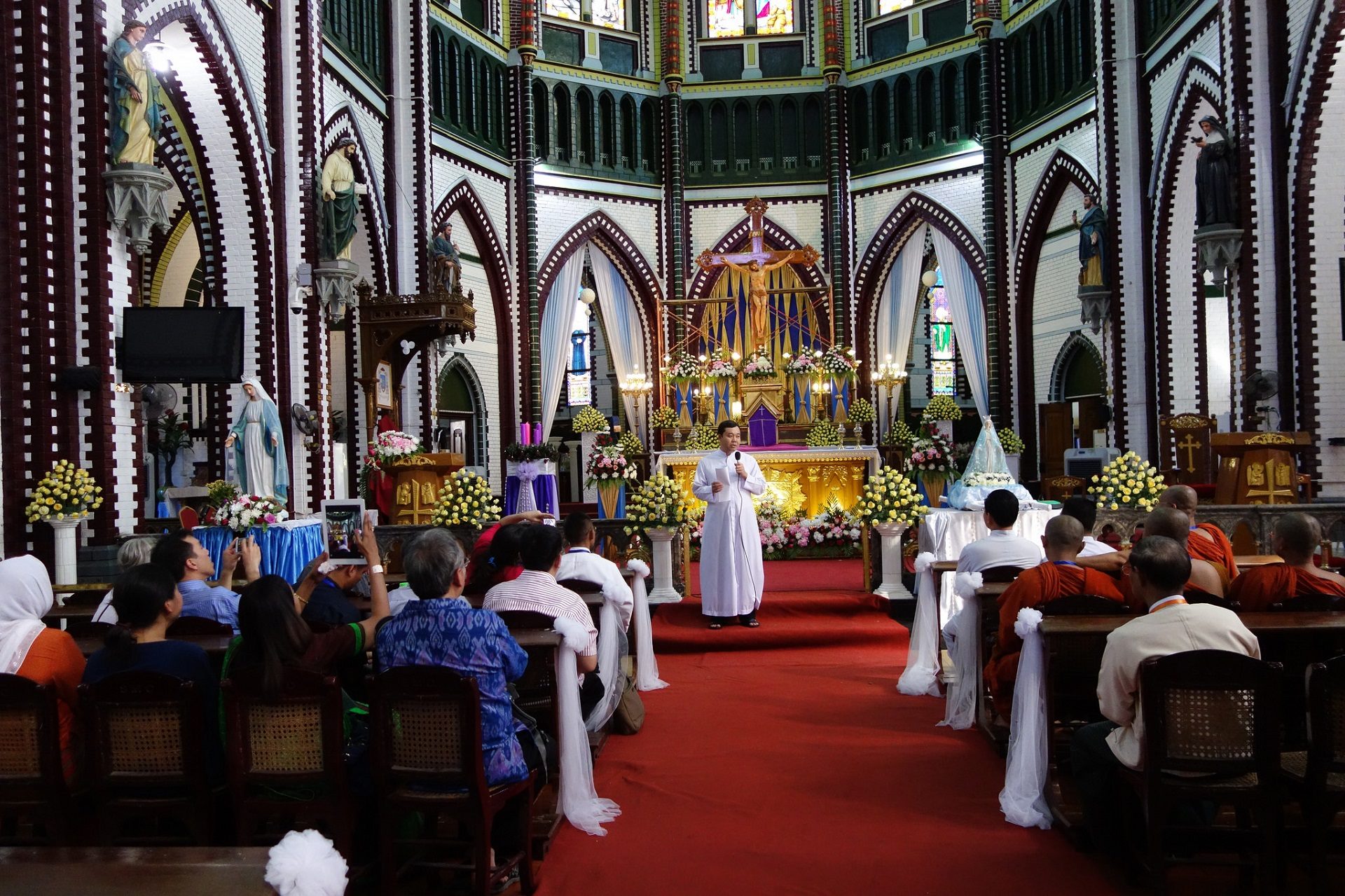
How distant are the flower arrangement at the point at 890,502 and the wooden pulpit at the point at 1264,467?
333 centimetres

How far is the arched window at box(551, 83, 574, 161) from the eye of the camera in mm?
21281

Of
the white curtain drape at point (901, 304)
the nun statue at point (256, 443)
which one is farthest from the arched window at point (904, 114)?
the nun statue at point (256, 443)

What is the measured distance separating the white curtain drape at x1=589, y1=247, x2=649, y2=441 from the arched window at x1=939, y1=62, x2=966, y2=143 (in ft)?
22.2

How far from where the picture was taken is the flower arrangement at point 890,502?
1009 centimetres

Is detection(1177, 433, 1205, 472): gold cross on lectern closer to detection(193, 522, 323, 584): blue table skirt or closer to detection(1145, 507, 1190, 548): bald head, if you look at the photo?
detection(1145, 507, 1190, 548): bald head

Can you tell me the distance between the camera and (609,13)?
2194cm

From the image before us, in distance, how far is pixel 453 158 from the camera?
19.0 m

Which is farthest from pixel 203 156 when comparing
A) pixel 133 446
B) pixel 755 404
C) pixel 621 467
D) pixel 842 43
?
pixel 842 43

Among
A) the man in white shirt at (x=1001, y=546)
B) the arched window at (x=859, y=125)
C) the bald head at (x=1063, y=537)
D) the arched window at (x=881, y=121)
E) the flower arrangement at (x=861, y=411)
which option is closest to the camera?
the bald head at (x=1063, y=537)

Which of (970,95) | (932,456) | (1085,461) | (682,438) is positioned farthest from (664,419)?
(970,95)

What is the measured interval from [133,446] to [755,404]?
9.96 m

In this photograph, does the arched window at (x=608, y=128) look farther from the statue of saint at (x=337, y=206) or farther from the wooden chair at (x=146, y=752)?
the wooden chair at (x=146, y=752)

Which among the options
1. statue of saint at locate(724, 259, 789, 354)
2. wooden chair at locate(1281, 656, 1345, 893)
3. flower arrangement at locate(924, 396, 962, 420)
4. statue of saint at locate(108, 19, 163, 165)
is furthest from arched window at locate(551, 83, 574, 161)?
wooden chair at locate(1281, 656, 1345, 893)

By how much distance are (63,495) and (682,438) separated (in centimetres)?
1025
